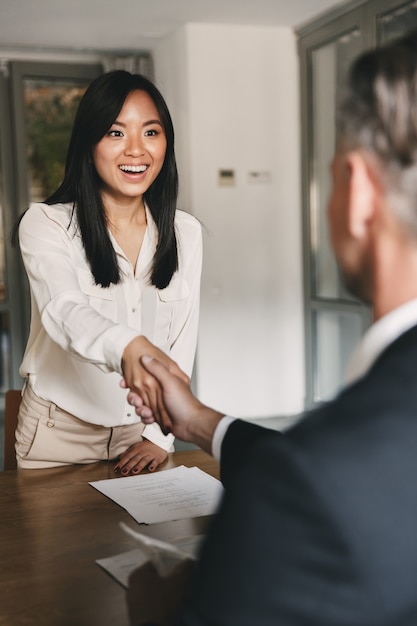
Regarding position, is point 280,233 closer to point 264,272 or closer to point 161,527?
point 264,272

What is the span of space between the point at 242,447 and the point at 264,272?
4793 millimetres

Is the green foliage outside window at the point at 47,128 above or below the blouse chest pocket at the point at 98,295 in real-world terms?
above

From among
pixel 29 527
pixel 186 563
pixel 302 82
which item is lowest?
pixel 29 527

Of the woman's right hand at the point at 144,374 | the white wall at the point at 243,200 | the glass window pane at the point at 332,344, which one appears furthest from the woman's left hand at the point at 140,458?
the white wall at the point at 243,200

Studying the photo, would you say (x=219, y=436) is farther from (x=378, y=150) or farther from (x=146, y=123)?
(x=146, y=123)

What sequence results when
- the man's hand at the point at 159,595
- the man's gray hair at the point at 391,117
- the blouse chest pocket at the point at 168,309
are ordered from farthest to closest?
the blouse chest pocket at the point at 168,309 < the man's hand at the point at 159,595 < the man's gray hair at the point at 391,117

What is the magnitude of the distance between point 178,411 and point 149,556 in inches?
19.3

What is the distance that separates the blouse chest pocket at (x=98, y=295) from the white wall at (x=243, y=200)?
3692 millimetres

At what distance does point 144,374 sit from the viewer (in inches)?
63.9

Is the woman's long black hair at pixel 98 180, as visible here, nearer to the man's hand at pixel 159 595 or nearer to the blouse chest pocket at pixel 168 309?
the blouse chest pocket at pixel 168 309

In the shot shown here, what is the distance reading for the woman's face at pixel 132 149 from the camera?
2.08m

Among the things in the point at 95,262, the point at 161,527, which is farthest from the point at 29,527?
the point at 95,262

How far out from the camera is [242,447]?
4.19ft

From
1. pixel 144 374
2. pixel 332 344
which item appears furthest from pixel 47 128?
pixel 144 374
